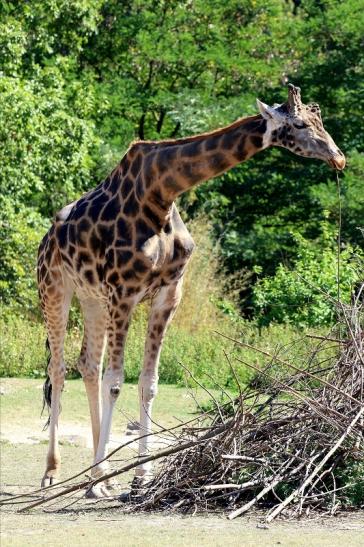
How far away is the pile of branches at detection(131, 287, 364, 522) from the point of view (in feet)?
26.8

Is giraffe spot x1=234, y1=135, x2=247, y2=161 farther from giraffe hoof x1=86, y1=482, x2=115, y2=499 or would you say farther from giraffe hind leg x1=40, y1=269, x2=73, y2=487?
giraffe hoof x1=86, y1=482, x2=115, y2=499

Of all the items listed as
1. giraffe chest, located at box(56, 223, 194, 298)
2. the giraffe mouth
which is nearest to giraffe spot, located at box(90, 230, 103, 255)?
giraffe chest, located at box(56, 223, 194, 298)

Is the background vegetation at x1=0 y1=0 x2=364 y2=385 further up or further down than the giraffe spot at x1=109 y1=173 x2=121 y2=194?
further up

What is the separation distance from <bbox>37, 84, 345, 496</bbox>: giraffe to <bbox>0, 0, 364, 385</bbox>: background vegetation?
5.49 m

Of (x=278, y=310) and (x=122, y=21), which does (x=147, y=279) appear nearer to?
(x=278, y=310)

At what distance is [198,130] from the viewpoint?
24.5 metres

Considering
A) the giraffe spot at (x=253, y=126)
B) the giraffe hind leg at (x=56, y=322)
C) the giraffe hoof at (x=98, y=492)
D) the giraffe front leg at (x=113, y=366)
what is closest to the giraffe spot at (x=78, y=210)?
the giraffe hind leg at (x=56, y=322)

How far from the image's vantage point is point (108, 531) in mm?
7695

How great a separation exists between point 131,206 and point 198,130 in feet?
48.3

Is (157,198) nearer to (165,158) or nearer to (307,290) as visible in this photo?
(165,158)

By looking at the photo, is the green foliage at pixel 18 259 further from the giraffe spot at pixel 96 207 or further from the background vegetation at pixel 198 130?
the giraffe spot at pixel 96 207

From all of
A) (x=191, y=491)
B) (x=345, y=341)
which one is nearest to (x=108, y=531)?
(x=191, y=491)

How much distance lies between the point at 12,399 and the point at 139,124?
517 inches

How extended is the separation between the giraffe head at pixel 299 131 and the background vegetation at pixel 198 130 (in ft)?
23.2
